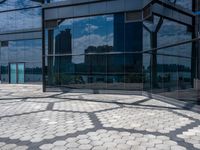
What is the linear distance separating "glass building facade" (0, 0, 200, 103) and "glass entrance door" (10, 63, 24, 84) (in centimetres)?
1092

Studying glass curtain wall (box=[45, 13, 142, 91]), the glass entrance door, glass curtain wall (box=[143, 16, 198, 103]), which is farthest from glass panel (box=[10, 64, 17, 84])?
glass curtain wall (box=[143, 16, 198, 103])

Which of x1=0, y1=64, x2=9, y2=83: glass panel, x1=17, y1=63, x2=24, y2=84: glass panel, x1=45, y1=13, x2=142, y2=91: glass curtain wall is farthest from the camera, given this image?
x1=0, y1=64, x2=9, y2=83: glass panel

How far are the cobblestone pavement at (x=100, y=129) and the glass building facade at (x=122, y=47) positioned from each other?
3.75 meters

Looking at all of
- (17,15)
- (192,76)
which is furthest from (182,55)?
(17,15)

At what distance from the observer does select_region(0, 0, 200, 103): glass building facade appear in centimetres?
→ 1448

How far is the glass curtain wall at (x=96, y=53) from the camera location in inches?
731

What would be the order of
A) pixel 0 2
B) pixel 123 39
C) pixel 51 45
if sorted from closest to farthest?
1. pixel 123 39
2. pixel 51 45
3. pixel 0 2

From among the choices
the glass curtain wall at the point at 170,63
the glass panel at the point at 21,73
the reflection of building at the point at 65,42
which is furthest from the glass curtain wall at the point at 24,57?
the glass curtain wall at the point at 170,63

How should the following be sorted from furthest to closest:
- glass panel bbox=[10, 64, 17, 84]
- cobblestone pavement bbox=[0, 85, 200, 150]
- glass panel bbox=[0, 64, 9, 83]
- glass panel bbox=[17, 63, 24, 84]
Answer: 1. glass panel bbox=[0, 64, 9, 83]
2. glass panel bbox=[10, 64, 17, 84]
3. glass panel bbox=[17, 63, 24, 84]
4. cobblestone pavement bbox=[0, 85, 200, 150]

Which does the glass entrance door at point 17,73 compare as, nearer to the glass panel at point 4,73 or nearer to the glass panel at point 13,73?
the glass panel at point 13,73

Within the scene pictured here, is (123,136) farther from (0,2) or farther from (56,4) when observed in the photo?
(0,2)

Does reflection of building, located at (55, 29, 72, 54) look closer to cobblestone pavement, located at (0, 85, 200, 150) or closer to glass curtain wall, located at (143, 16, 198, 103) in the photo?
glass curtain wall, located at (143, 16, 198, 103)

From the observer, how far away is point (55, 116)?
9.87 metres

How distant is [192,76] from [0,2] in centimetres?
3053
